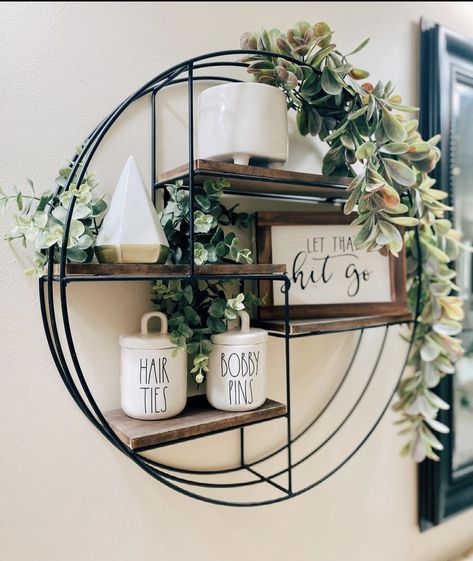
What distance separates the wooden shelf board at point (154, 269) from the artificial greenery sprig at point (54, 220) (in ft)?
0.11

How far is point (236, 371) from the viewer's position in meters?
0.72

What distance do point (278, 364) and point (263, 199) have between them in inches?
12.6

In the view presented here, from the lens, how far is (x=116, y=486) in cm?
75

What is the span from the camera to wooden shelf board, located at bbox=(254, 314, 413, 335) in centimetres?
77

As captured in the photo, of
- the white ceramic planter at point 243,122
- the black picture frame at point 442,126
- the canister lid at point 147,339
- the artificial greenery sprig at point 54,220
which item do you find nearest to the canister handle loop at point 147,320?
the canister lid at point 147,339

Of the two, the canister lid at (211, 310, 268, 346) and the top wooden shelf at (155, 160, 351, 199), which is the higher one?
the top wooden shelf at (155, 160, 351, 199)

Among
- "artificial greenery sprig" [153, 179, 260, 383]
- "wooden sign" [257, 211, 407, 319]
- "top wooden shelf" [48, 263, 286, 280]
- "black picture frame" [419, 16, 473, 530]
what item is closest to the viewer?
"top wooden shelf" [48, 263, 286, 280]

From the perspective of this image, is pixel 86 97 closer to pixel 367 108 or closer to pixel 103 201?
pixel 103 201

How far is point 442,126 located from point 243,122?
683 millimetres

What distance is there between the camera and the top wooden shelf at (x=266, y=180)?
674 millimetres

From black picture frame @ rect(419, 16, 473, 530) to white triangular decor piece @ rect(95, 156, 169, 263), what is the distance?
0.80m

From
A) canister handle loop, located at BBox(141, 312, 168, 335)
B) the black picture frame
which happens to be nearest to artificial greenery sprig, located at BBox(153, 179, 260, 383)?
canister handle loop, located at BBox(141, 312, 168, 335)

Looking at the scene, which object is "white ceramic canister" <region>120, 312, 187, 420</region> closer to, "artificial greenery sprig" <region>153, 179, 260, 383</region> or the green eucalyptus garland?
"artificial greenery sprig" <region>153, 179, 260, 383</region>

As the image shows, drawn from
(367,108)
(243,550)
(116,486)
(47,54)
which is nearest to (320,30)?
(367,108)
